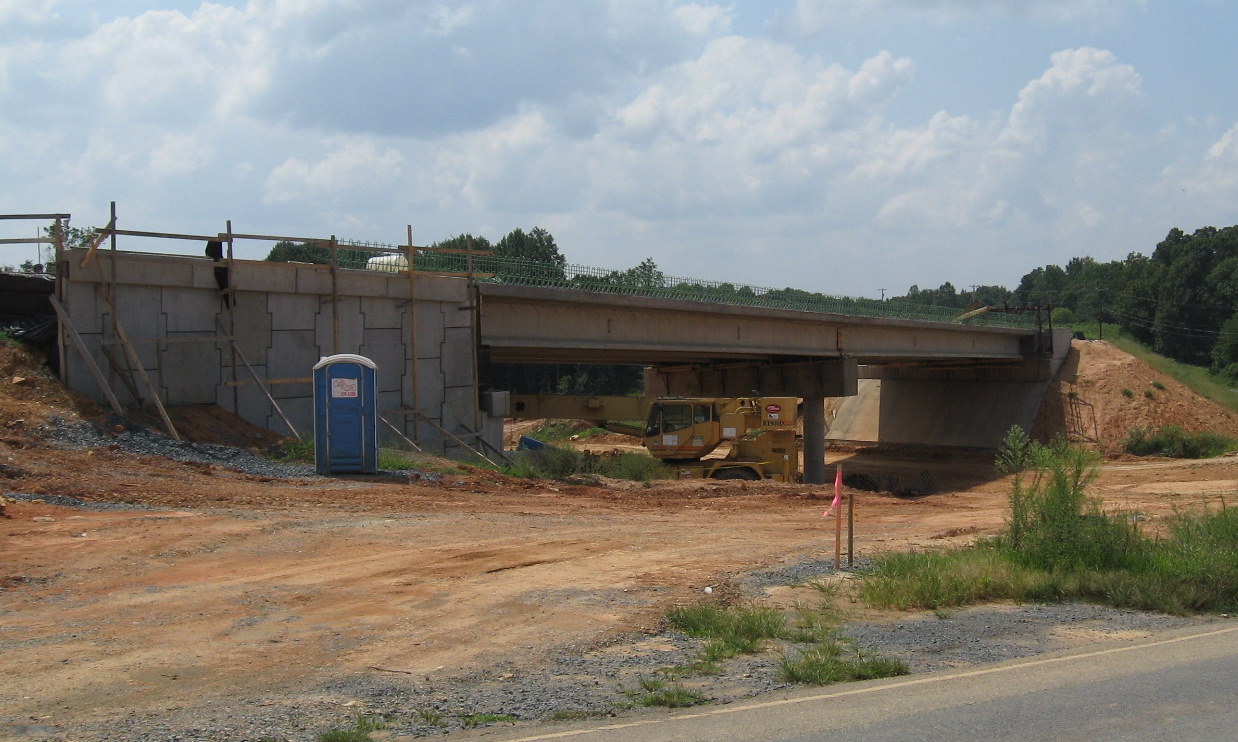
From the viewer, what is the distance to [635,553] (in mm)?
14828

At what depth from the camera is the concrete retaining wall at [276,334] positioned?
21.2 m

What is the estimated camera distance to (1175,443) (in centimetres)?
4544

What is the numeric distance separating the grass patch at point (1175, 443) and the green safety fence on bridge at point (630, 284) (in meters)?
8.66

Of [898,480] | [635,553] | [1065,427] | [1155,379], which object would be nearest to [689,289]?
[898,480]

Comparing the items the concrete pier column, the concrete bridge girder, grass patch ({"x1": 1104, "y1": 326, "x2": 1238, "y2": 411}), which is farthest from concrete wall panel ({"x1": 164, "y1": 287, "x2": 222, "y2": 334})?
grass patch ({"x1": 1104, "y1": 326, "x2": 1238, "y2": 411})

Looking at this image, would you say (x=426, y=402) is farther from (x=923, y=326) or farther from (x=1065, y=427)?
(x=1065, y=427)

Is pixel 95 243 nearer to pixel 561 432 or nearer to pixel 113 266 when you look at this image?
pixel 113 266

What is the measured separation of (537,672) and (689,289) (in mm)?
26989

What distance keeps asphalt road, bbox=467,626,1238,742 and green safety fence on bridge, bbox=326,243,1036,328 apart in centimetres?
1911

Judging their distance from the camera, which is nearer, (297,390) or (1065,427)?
(297,390)

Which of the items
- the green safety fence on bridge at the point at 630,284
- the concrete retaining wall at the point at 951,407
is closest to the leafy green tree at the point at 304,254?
the green safety fence on bridge at the point at 630,284

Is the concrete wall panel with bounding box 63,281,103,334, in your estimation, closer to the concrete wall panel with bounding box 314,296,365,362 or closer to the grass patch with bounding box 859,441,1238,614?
the concrete wall panel with bounding box 314,296,365,362

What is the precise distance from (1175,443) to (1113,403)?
16.0 feet

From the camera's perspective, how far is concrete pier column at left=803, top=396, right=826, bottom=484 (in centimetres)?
4141
